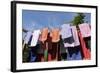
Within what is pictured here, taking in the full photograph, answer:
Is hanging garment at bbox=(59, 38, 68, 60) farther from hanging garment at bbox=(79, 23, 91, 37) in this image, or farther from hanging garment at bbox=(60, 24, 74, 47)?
hanging garment at bbox=(79, 23, 91, 37)

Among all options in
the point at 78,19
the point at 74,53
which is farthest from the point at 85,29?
the point at 74,53

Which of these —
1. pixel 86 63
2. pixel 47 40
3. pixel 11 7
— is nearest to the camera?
pixel 11 7

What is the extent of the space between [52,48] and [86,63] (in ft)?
1.06

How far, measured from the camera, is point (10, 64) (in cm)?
158

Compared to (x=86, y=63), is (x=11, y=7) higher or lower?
higher

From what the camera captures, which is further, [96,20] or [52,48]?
[96,20]

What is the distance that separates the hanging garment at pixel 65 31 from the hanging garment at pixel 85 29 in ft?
0.35

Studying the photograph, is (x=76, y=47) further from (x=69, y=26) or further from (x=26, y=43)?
(x=26, y=43)

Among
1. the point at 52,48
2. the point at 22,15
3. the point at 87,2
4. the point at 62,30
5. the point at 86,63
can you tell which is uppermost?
the point at 87,2

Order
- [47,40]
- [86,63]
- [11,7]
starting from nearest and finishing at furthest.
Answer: [11,7] < [47,40] < [86,63]

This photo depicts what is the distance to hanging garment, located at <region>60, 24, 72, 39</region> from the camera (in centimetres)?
171

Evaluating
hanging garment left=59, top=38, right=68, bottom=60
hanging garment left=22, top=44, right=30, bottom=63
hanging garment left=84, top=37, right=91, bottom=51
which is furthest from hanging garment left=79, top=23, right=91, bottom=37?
hanging garment left=22, top=44, right=30, bottom=63

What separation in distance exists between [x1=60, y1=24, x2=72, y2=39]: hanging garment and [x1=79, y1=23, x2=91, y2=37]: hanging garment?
106 mm

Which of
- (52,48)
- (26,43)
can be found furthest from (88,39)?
(26,43)
